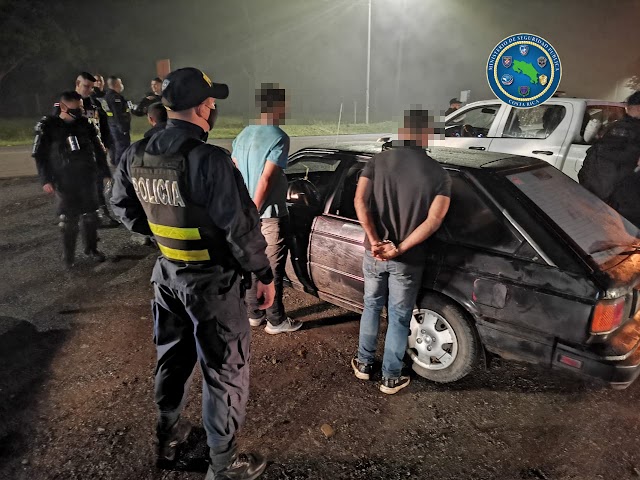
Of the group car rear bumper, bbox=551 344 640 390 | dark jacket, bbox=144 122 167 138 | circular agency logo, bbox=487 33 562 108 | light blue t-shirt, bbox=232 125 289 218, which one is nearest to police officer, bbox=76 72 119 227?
dark jacket, bbox=144 122 167 138

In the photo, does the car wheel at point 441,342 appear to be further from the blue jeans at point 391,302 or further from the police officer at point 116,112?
the police officer at point 116,112

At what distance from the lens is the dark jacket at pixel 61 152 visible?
186 inches

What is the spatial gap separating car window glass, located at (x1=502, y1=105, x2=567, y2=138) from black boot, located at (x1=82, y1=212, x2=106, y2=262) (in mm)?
5524

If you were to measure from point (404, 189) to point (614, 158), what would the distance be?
10.2ft

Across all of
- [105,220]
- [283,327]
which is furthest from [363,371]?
[105,220]

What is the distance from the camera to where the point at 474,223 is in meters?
2.87

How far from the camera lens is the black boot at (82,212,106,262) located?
5159 millimetres

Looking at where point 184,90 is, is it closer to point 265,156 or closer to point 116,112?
point 265,156

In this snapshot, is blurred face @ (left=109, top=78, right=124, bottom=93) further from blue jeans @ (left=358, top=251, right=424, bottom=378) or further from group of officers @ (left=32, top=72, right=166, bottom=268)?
blue jeans @ (left=358, top=251, right=424, bottom=378)

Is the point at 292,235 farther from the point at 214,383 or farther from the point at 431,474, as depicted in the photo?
the point at 431,474

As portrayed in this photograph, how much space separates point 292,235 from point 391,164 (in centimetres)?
146

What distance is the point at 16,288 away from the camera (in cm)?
461

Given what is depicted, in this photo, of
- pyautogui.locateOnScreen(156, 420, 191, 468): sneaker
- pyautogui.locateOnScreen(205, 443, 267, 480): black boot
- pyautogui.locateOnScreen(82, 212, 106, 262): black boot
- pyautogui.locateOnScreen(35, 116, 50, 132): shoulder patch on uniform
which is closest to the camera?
pyautogui.locateOnScreen(205, 443, 267, 480): black boot

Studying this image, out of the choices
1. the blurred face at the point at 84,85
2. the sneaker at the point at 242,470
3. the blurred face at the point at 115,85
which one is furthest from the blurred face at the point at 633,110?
the blurred face at the point at 115,85
